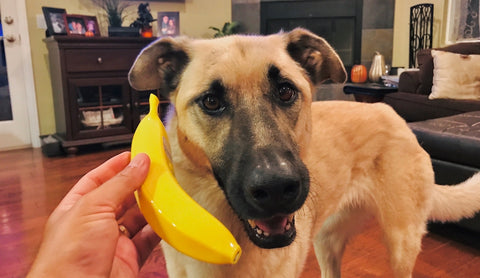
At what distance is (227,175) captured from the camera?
94 cm

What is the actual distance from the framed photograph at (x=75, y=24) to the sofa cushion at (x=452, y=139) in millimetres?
3374

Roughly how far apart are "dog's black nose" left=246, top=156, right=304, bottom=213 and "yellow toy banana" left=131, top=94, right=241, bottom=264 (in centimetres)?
10

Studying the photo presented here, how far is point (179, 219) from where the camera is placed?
0.79 meters

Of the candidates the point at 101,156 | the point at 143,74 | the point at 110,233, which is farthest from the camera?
the point at 101,156

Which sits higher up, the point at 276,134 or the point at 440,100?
the point at 276,134

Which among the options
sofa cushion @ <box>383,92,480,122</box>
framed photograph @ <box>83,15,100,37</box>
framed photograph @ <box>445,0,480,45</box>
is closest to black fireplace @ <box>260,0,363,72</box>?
framed photograph @ <box>445,0,480,45</box>

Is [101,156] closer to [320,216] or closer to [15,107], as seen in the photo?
[15,107]

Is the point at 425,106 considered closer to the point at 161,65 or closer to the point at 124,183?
the point at 161,65

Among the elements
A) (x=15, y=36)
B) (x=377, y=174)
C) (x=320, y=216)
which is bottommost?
(x=320, y=216)

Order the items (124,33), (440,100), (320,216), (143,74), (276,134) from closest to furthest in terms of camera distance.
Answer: (276,134)
(143,74)
(320,216)
(440,100)
(124,33)

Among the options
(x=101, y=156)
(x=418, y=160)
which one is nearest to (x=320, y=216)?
(x=418, y=160)

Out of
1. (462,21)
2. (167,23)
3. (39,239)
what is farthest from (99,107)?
(462,21)

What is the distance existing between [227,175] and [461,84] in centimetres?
319

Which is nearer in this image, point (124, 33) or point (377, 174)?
point (377, 174)
